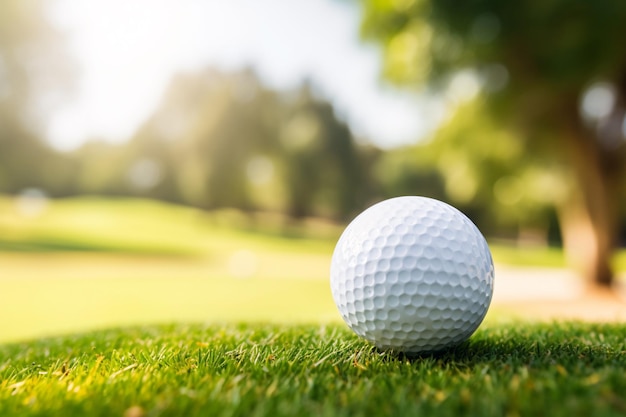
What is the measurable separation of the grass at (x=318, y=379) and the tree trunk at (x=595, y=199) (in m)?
9.68

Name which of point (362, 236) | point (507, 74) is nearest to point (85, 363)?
point (362, 236)

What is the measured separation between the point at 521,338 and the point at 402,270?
102 centimetres

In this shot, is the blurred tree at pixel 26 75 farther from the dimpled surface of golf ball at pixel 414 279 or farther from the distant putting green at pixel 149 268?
the dimpled surface of golf ball at pixel 414 279

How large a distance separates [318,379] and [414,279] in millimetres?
764

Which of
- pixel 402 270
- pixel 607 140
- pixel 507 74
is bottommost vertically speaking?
pixel 402 270

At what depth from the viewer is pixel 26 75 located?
27609 millimetres

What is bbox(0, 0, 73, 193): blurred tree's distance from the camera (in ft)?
86.7

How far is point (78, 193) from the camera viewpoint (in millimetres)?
40875

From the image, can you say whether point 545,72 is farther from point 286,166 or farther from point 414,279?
point 286,166

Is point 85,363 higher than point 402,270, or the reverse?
point 402,270

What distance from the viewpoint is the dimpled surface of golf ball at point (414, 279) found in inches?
97.3

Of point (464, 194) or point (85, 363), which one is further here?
point (464, 194)

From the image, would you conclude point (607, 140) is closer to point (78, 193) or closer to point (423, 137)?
point (423, 137)

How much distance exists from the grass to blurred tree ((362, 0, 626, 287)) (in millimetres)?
7707
